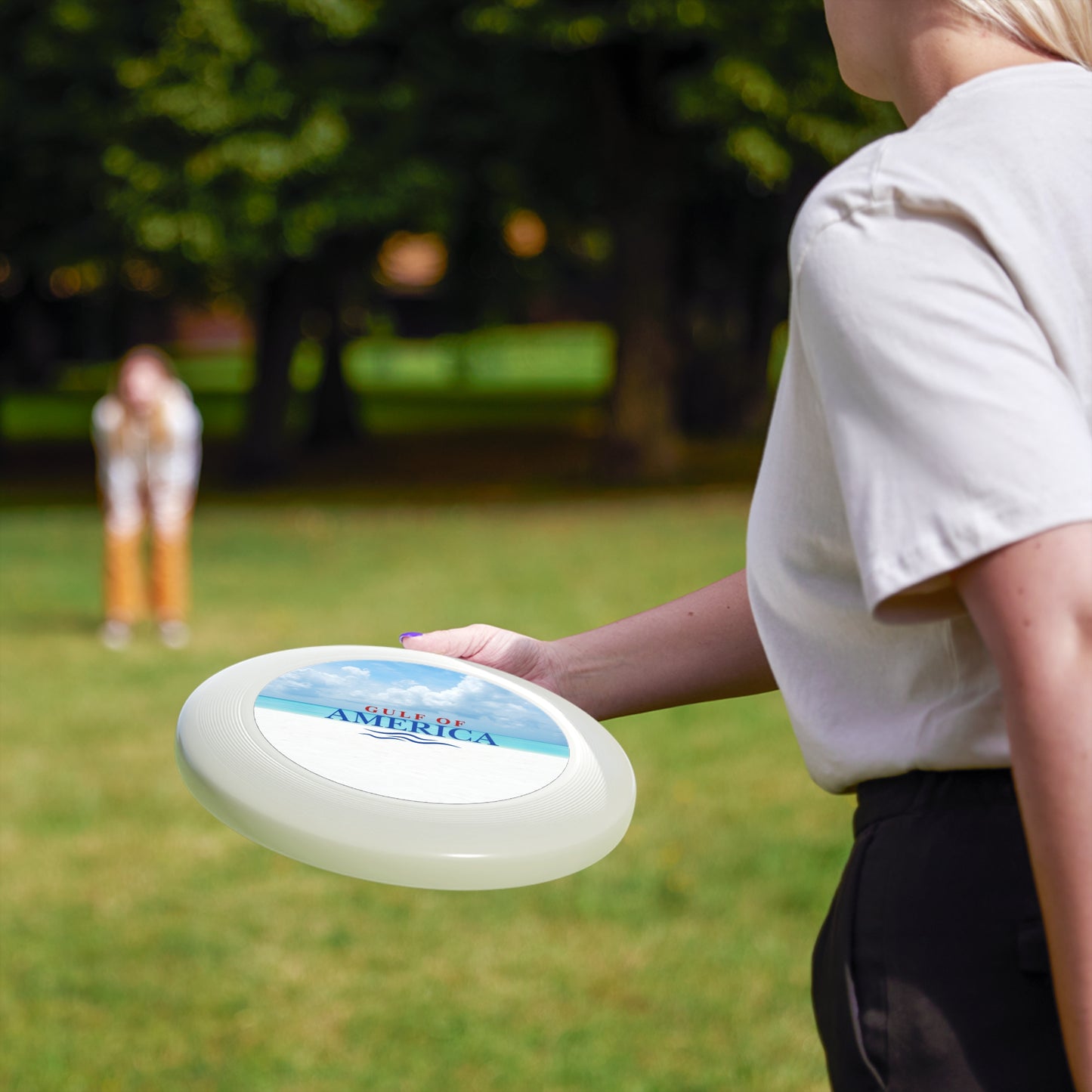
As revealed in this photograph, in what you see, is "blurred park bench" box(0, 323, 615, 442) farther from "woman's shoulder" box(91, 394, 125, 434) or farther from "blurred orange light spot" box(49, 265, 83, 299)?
"woman's shoulder" box(91, 394, 125, 434)

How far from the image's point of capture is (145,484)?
10.1 metres

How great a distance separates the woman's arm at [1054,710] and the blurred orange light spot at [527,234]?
20.9 m

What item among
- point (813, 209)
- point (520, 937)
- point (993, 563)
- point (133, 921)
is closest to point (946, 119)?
point (813, 209)

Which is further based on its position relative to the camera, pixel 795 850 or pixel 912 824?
pixel 795 850

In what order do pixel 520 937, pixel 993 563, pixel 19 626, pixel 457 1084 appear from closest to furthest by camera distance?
pixel 993 563, pixel 457 1084, pixel 520 937, pixel 19 626

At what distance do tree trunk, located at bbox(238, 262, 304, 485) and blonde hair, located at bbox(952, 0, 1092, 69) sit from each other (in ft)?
70.7

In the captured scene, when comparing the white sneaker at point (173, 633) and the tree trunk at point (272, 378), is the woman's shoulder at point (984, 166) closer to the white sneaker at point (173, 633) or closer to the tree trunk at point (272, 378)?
the white sneaker at point (173, 633)

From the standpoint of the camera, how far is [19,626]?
10.8 metres

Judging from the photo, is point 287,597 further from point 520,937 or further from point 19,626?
point 520,937

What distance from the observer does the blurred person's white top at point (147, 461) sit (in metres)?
9.84

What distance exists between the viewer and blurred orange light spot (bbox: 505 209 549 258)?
73.4 ft

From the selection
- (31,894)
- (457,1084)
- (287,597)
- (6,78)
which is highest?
(457,1084)

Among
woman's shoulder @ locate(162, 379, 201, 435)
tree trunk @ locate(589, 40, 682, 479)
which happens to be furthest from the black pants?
tree trunk @ locate(589, 40, 682, 479)

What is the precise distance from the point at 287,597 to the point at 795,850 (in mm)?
7068
